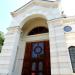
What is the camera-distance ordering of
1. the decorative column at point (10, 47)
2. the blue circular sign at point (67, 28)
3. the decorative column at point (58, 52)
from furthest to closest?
the blue circular sign at point (67, 28) < the decorative column at point (10, 47) < the decorative column at point (58, 52)

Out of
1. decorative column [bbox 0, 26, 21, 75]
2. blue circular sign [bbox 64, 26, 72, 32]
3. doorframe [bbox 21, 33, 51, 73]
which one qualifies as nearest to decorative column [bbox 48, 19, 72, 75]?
blue circular sign [bbox 64, 26, 72, 32]

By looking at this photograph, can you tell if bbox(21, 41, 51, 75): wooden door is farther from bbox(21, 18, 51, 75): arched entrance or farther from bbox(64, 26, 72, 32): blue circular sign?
bbox(64, 26, 72, 32): blue circular sign

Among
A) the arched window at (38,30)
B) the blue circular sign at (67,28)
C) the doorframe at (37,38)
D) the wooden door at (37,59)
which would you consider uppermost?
the arched window at (38,30)

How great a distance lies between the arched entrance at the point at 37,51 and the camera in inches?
268

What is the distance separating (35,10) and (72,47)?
3971 millimetres

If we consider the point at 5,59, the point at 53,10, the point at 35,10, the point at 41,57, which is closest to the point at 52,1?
the point at 53,10

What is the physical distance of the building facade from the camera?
5906mm

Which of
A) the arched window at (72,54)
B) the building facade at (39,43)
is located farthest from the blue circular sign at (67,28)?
the arched window at (72,54)

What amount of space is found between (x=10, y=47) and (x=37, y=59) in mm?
1988

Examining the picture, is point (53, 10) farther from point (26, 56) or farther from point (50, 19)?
point (26, 56)

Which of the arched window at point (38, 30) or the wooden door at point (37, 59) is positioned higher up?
the arched window at point (38, 30)

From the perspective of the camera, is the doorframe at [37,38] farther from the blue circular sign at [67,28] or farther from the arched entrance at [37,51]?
the blue circular sign at [67,28]

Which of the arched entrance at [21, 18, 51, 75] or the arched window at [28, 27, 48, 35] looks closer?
the arched entrance at [21, 18, 51, 75]

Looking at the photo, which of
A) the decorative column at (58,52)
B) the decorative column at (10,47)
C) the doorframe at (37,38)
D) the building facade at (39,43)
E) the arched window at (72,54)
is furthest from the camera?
the doorframe at (37,38)
